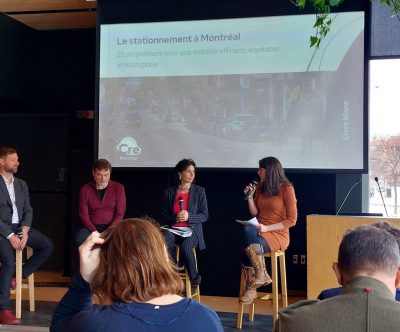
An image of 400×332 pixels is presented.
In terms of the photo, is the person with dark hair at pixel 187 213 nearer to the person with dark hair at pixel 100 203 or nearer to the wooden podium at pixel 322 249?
the person with dark hair at pixel 100 203

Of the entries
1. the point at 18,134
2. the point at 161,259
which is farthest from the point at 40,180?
the point at 161,259

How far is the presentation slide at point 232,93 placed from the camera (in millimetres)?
5082

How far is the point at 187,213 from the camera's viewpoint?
468 cm

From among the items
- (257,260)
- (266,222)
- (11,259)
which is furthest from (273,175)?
(11,259)

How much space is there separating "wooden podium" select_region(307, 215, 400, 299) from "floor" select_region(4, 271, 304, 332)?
59 cm

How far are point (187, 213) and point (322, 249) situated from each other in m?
1.13

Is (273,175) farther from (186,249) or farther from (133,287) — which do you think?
(133,287)

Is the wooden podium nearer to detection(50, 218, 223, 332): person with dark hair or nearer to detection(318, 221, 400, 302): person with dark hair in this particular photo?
detection(318, 221, 400, 302): person with dark hair

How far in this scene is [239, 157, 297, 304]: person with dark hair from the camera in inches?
171

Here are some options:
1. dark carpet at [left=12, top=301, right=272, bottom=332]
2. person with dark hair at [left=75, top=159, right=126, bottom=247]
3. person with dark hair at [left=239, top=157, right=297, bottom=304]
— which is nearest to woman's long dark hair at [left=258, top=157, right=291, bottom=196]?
person with dark hair at [left=239, top=157, right=297, bottom=304]

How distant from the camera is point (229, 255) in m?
5.65

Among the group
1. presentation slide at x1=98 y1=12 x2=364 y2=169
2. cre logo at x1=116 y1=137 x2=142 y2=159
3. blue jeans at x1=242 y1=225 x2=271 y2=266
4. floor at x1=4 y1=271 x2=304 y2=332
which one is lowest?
floor at x1=4 y1=271 x2=304 y2=332

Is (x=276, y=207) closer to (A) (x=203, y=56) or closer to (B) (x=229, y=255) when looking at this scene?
(B) (x=229, y=255)

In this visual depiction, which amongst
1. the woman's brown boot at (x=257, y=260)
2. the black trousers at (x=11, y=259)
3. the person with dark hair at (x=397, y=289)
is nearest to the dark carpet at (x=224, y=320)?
the black trousers at (x=11, y=259)
